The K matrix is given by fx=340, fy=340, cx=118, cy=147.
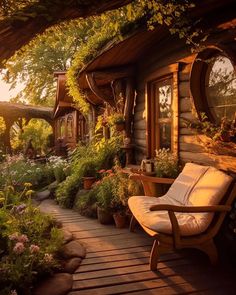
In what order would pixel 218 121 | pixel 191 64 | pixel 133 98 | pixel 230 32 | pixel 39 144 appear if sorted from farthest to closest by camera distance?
pixel 39 144, pixel 133 98, pixel 191 64, pixel 218 121, pixel 230 32

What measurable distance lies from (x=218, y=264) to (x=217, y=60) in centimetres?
254

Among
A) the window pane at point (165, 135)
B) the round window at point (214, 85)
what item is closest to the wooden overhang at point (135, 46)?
Result: the round window at point (214, 85)

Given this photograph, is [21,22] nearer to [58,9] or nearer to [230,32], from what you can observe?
[58,9]

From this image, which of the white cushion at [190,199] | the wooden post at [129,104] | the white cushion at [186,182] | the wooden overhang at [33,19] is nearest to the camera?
the wooden overhang at [33,19]

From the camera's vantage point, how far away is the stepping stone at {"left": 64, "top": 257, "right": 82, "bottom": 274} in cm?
382

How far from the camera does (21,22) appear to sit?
7.25 feet

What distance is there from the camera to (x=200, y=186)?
13.9 feet

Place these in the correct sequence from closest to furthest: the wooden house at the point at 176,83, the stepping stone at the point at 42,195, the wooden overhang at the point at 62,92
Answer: the wooden house at the point at 176,83 → the stepping stone at the point at 42,195 → the wooden overhang at the point at 62,92

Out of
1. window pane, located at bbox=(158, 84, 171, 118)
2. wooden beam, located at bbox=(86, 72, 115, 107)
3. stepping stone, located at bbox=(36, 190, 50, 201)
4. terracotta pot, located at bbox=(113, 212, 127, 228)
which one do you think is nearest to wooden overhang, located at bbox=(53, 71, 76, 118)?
stepping stone, located at bbox=(36, 190, 50, 201)

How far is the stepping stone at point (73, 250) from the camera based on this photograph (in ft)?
13.8

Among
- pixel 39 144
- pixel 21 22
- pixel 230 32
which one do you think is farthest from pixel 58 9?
pixel 39 144

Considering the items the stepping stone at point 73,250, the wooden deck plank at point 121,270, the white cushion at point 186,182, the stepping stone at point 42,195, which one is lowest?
the stepping stone at point 42,195

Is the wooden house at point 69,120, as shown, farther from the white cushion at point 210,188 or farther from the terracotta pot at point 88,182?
the white cushion at point 210,188

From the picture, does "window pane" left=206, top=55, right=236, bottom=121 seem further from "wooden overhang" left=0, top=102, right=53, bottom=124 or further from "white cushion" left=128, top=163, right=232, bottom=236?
"wooden overhang" left=0, top=102, right=53, bottom=124
